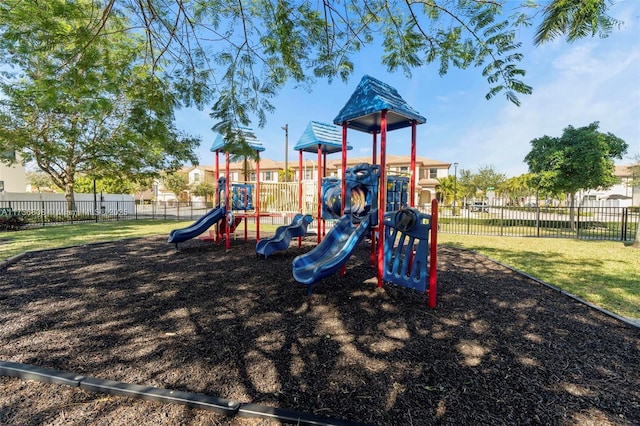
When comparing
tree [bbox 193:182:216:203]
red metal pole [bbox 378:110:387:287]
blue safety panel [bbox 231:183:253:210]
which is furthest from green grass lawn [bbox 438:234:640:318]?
tree [bbox 193:182:216:203]

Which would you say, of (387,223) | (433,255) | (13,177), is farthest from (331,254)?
(13,177)

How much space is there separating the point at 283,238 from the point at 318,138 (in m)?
2.91

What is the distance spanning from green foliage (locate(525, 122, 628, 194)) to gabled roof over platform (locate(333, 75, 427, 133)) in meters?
14.9

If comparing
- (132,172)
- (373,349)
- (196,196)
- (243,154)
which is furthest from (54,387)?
(196,196)

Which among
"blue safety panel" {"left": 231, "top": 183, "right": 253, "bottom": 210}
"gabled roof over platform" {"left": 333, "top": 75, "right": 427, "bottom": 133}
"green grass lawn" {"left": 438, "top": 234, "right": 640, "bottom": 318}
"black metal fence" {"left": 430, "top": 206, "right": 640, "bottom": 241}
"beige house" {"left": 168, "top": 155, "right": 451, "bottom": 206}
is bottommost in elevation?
"green grass lawn" {"left": 438, "top": 234, "right": 640, "bottom": 318}

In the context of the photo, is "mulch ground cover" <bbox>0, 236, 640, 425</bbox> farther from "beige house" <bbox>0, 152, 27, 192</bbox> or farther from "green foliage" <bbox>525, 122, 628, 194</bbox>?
"beige house" <bbox>0, 152, 27, 192</bbox>

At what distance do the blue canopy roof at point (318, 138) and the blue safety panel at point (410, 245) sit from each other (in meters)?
4.10

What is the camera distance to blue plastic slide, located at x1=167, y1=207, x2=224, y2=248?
832cm

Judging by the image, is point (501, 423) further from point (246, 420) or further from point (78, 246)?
point (78, 246)

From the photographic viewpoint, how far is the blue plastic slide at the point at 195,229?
8.32 m

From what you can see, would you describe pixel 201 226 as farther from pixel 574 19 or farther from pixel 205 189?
pixel 205 189

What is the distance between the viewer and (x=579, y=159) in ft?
50.4

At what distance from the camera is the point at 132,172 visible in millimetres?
19922

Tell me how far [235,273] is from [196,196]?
49.6 metres
